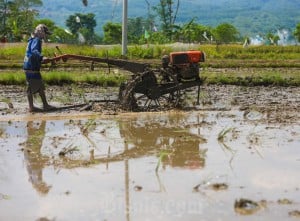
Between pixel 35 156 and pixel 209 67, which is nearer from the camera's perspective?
pixel 35 156

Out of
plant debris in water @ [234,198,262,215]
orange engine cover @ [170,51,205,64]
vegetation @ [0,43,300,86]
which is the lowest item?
vegetation @ [0,43,300,86]

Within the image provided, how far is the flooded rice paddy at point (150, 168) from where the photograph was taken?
180 inches

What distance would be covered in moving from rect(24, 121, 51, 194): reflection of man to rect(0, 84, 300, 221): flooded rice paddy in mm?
12

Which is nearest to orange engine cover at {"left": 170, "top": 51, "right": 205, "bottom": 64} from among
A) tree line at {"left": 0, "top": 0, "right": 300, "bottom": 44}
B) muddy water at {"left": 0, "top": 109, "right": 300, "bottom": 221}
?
muddy water at {"left": 0, "top": 109, "right": 300, "bottom": 221}

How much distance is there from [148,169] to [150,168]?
45mm

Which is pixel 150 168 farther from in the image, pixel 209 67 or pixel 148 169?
pixel 209 67

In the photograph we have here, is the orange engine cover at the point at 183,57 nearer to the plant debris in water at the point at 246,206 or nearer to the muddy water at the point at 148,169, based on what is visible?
the muddy water at the point at 148,169

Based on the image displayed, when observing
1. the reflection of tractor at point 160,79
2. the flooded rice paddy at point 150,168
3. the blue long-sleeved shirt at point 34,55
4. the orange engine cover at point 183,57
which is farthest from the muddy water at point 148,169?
the orange engine cover at point 183,57

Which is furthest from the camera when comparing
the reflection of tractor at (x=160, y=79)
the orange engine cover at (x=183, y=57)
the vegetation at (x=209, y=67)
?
the vegetation at (x=209, y=67)

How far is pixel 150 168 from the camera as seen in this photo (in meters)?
5.83

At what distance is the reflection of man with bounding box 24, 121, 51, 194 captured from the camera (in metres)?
5.33

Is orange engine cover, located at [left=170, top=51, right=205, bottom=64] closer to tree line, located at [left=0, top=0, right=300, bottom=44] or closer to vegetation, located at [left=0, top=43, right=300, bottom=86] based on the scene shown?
vegetation, located at [left=0, top=43, right=300, bottom=86]

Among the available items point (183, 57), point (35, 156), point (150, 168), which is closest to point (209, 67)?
point (183, 57)

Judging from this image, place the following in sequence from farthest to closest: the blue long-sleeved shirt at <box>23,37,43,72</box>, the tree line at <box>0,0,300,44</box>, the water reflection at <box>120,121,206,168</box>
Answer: the tree line at <box>0,0,300,44</box>, the blue long-sleeved shirt at <box>23,37,43,72</box>, the water reflection at <box>120,121,206,168</box>
